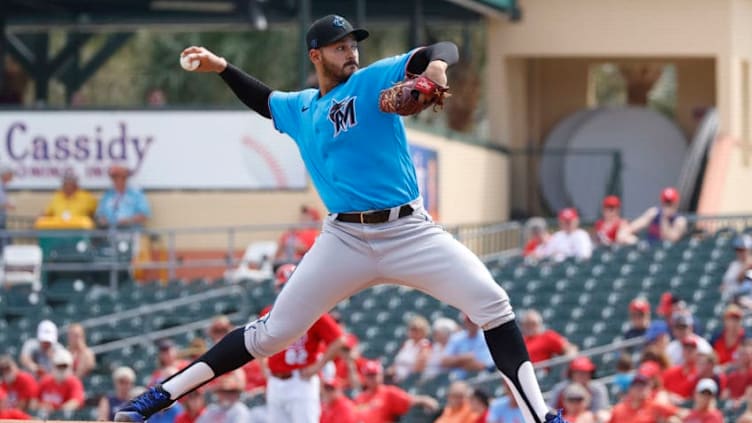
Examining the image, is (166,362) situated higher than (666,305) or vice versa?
(666,305)

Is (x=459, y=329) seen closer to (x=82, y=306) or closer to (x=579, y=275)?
(x=579, y=275)

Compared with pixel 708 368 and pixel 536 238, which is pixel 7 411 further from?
pixel 536 238

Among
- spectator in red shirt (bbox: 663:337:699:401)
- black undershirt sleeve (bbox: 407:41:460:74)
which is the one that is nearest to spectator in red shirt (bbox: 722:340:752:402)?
spectator in red shirt (bbox: 663:337:699:401)

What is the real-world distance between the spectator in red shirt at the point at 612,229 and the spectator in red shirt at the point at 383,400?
17.5ft

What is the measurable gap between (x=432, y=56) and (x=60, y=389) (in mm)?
8387

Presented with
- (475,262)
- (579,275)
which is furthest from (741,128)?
(475,262)

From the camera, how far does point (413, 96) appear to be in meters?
6.70

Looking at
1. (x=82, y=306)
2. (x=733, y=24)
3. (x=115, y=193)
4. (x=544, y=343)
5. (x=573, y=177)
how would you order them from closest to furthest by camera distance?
(x=544, y=343) < (x=82, y=306) < (x=115, y=193) < (x=733, y=24) < (x=573, y=177)

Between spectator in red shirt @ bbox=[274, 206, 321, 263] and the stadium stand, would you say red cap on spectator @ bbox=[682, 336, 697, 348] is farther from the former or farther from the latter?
spectator in red shirt @ bbox=[274, 206, 321, 263]

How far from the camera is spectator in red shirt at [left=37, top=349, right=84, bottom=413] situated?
1445 cm

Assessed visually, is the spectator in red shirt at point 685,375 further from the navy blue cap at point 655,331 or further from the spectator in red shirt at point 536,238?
the spectator in red shirt at point 536,238

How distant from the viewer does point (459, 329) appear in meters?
15.5

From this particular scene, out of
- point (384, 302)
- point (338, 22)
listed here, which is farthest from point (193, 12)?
point (338, 22)

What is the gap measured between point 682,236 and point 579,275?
236 cm
